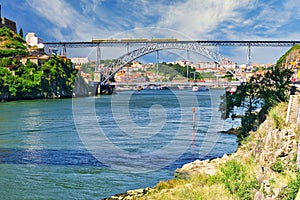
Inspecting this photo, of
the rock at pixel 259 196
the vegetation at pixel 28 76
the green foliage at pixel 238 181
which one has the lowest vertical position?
the green foliage at pixel 238 181

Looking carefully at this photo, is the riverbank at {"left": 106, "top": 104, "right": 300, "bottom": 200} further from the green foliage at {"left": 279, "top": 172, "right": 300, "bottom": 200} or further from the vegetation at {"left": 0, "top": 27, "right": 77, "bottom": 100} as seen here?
the vegetation at {"left": 0, "top": 27, "right": 77, "bottom": 100}

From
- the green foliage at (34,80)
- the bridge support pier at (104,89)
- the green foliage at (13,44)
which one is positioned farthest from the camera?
the bridge support pier at (104,89)

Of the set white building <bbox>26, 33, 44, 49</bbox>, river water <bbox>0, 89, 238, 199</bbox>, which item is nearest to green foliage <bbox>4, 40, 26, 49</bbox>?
white building <bbox>26, 33, 44, 49</bbox>

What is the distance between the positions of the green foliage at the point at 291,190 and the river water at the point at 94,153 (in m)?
2.48

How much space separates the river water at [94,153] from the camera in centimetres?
521

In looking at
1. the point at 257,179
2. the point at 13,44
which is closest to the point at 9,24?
the point at 13,44

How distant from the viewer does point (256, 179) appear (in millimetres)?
3695

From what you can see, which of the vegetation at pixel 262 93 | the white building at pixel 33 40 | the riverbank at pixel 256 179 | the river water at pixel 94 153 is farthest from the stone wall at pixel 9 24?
the riverbank at pixel 256 179

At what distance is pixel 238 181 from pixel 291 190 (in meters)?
0.90

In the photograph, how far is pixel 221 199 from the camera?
11.6ft

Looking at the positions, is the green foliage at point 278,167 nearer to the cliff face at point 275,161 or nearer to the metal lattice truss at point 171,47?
the cliff face at point 275,161

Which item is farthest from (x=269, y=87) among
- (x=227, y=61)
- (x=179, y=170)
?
(x=227, y=61)

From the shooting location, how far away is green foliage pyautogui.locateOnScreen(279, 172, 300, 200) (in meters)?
2.89

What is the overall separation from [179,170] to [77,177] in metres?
1.51
